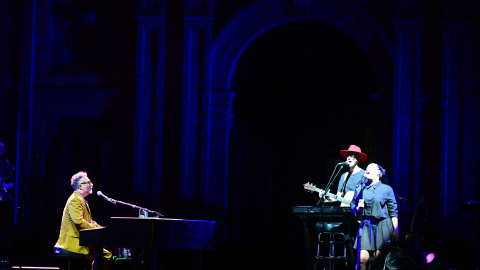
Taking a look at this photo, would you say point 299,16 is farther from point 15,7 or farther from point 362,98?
point 15,7

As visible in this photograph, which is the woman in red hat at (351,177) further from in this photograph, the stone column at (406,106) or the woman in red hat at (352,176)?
the stone column at (406,106)

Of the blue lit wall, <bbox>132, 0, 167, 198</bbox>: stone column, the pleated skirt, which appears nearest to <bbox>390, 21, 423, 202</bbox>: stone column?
the blue lit wall

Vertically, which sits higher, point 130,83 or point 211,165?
point 130,83

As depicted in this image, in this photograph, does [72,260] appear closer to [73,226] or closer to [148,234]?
[73,226]

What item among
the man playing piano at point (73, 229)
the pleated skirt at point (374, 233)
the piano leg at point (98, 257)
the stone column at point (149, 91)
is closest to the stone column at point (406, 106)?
the pleated skirt at point (374, 233)

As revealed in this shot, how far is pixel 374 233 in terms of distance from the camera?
1048cm

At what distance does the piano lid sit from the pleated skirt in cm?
261

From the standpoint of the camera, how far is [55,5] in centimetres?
1534

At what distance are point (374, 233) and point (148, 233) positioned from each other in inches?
129

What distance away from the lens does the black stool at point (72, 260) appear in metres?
10.4

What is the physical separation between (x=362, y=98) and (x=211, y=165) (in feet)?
16.3

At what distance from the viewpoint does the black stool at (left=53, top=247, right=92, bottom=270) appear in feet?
34.0

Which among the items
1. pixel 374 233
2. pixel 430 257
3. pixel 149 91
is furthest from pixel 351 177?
pixel 149 91

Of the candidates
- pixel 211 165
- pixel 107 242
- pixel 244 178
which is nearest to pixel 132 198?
pixel 211 165
